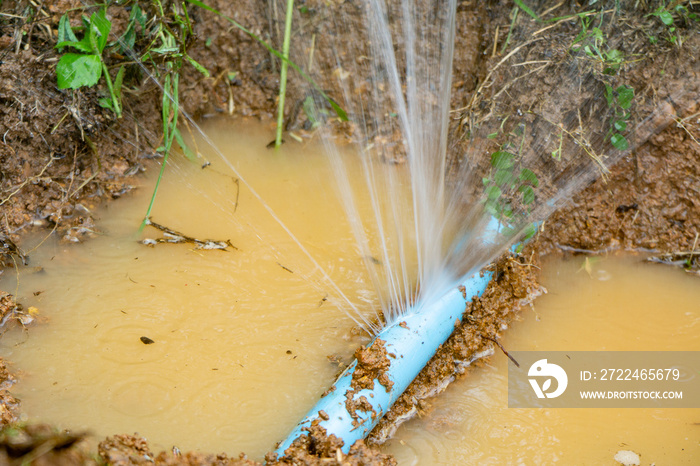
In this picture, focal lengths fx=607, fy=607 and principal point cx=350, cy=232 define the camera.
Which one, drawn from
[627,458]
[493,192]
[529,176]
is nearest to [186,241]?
[493,192]

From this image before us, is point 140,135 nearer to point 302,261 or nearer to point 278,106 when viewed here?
point 278,106

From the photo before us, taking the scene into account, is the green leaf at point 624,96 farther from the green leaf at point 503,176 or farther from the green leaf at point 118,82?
the green leaf at point 118,82

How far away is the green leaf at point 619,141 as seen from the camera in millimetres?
3777

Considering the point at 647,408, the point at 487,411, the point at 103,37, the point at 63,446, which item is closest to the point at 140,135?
the point at 103,37

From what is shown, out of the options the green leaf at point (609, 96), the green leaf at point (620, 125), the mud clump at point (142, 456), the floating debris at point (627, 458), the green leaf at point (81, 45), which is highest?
the green leaf at point (609, 96)

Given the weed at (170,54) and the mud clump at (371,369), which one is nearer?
the mud clump at (371,369)

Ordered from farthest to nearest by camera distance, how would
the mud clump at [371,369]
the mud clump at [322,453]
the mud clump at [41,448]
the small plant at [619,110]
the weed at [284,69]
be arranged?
the weed at [284,69] < the small plant at [619,110] < the mud clump at [371,369] < the mud clump at [322,453] < the mud clump at [41,448]

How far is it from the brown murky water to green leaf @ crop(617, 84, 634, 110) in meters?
0.97

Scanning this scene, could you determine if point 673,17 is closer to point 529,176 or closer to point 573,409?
point 529,176

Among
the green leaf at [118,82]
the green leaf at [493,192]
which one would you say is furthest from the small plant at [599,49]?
the green leaf at [118,82]

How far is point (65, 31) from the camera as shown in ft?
12.2

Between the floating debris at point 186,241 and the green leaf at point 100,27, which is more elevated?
the green leaf at point 100,27

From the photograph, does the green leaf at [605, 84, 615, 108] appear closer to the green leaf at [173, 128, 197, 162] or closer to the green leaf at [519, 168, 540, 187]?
the green leaf at [519, 168, 540, 187]

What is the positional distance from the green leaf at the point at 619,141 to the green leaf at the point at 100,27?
311 cm
